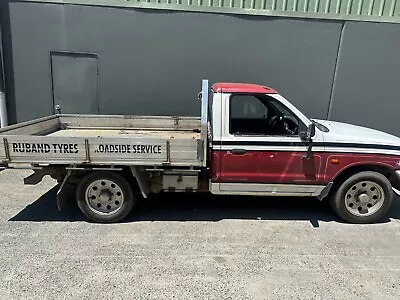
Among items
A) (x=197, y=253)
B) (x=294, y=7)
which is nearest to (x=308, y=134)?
(x=197, y=253)

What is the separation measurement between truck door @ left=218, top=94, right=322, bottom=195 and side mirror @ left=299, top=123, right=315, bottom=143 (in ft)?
0.21

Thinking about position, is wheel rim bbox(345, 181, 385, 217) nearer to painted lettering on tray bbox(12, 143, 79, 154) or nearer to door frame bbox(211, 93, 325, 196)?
door frame bbox(211, 93, 325, 196)

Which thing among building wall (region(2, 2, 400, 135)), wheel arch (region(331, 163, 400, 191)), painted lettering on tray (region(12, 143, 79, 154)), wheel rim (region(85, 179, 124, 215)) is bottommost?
wheel rim (region(85, 179, 124, 215))

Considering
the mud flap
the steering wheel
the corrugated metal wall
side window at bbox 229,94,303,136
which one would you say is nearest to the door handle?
side window at bbox 229,94,303,136

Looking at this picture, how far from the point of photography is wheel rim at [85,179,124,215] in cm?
434

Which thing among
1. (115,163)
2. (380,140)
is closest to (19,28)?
(115,163)

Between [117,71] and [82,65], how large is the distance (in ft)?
2.65

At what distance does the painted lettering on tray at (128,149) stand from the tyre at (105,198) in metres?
0.42

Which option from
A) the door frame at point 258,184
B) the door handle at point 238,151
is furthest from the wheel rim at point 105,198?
the door handle at point 238,151

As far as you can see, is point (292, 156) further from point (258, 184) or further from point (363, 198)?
point (363, 198)

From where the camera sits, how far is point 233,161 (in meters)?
4.29

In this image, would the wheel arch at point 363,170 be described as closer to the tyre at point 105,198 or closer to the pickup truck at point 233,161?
the pickup truck at point 233,161

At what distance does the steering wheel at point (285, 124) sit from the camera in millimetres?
4324

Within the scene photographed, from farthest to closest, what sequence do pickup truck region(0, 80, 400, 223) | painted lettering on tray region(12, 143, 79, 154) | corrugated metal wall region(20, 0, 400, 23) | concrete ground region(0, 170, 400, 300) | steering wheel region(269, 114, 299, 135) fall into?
1. corrugated metal wall region(20, 0, 400, 23)
2. steering wheel region(269, 114, 299, 135)
3. pickup truck region(0, 80, 400, 223)
4. painted lettering on tray region(12, 143, 79, 154)
5. concrete ground region(0, 170, 400, 300)
